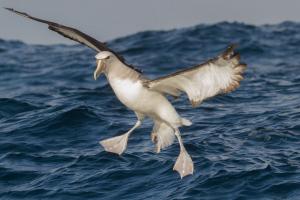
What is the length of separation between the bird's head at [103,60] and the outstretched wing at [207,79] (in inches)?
23.3

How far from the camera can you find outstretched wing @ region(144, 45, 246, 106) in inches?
434

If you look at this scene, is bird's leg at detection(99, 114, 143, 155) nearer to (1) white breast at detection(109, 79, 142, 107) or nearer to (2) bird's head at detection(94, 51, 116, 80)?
(1) white breast at detection(109, 79, 142, 107)

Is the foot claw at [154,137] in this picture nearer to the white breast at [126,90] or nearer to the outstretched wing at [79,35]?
the white breast at [126,90]

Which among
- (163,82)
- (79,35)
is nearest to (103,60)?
(163,82)

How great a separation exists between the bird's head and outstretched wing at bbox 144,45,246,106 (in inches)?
23.3

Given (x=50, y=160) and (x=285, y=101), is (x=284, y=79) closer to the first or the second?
(x=285, y=101)

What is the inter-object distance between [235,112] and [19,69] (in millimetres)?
8958

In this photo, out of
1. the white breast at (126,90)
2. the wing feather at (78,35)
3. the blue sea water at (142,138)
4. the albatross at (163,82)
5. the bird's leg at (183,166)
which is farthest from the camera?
the blue sea water at (142,138)

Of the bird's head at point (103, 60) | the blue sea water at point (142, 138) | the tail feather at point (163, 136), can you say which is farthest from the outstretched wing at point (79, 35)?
the blue sea water at point (142, 138)

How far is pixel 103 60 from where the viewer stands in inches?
443

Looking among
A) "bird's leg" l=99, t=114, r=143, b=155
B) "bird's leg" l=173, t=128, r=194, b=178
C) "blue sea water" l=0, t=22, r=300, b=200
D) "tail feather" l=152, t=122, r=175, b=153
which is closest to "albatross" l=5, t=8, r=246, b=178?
"tail feather" l=152, t=122, r=175, b=153

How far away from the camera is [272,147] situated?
1447 centimetres

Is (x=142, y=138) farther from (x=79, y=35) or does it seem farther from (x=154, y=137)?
(x=79, y=35)

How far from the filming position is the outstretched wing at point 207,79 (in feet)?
36.2
